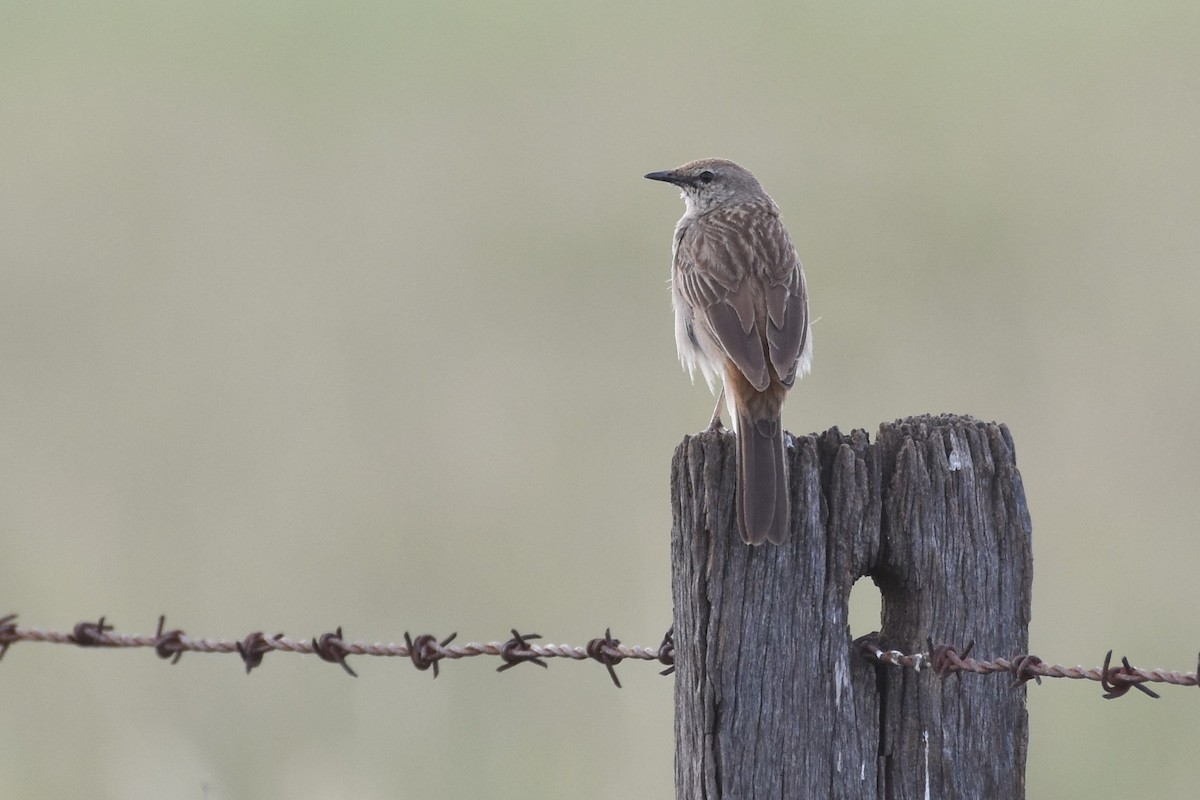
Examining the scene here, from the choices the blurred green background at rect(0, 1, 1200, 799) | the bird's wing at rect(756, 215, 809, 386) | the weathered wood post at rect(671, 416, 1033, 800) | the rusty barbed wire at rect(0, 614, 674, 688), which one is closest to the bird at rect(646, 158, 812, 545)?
the bird's wing at rect(756, 215, 809, 386)

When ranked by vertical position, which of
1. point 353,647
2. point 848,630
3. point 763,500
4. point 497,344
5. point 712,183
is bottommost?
point 353,647

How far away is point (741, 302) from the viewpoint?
5949 mm

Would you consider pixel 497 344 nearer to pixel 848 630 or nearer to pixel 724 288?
pixel 724 288

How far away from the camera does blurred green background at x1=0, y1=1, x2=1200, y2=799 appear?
6879mm

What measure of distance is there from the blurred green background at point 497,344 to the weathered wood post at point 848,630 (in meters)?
2.91

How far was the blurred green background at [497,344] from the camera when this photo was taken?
688cm

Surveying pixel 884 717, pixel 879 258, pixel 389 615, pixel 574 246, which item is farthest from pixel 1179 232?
pixel 884 717

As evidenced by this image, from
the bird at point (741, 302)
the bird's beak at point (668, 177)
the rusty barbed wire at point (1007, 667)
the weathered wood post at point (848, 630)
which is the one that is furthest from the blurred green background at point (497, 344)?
the rusty barbed wire at point (1007, 667)

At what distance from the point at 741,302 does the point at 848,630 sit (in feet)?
8.43

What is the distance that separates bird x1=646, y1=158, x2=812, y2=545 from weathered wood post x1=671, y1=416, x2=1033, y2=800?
1.57 ft

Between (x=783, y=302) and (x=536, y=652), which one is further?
(x=783, y=302)

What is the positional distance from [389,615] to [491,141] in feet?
22.0

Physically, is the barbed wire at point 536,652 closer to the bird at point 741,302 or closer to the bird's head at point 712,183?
the bird at point 741,302

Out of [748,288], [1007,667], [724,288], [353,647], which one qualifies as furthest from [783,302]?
[1007,667]
